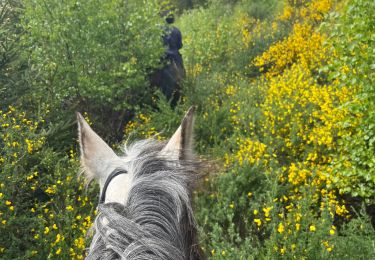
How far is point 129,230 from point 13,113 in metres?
4.27

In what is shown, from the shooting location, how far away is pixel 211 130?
6.05m

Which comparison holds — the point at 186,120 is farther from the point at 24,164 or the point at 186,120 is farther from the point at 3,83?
the point at 3,83

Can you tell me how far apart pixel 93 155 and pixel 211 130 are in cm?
458

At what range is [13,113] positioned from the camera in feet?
15.3

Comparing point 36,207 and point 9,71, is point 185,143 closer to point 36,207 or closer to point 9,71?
point 36,207

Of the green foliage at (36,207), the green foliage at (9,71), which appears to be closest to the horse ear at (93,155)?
the green foliage at (36,207)

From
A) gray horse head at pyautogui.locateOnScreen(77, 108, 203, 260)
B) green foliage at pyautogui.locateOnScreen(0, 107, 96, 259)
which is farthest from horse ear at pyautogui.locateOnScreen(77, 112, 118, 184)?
green foliage at pyautogui.locateOnScreen(0, 107, 96, 259)

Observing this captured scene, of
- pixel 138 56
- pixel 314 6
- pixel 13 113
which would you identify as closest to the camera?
pixel 13 113

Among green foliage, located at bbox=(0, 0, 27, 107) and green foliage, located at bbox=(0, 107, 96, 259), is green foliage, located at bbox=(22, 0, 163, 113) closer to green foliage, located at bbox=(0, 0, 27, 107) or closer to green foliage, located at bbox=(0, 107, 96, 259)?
green foliage, located at bbox=(0, 0, 27, 107)

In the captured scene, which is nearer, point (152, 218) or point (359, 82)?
point (152, 218)

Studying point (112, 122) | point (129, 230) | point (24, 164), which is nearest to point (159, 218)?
point (129, 230)

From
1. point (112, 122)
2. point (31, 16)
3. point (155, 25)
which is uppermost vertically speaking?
point (31, 16)

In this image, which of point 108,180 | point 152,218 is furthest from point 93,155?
point 152,218

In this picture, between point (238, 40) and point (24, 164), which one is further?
point (238, 40)
